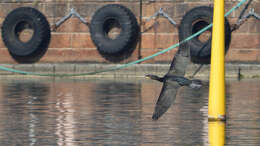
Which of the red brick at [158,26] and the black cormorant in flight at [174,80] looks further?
the red brick at [158,26]

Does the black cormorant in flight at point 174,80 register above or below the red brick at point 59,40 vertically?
below

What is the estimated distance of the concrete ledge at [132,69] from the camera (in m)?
24.3

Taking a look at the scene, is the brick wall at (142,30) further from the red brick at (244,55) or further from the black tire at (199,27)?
the black tire at (199,27)

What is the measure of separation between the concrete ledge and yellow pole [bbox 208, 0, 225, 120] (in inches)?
497

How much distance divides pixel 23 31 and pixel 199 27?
241 inches

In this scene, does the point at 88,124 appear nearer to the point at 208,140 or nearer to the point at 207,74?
the point at 208,140

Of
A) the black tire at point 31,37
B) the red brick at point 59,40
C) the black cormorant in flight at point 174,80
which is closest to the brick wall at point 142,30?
the red brick at point 59,40

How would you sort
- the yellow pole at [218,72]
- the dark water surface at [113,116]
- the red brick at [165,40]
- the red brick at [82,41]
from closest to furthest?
the dark water surface at [113,116] < the yellow pole at [218,72] < the red brick at [165,40] < the red brick at [82,41]

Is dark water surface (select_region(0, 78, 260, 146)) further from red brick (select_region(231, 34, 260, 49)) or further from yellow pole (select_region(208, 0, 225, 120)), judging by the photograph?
red brick (select_region(231, 34, 260, 49))

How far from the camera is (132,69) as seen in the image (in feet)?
82.0

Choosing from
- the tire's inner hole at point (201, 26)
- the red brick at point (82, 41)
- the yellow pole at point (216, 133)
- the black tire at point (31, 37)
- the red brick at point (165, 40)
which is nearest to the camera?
the yellow pole at point (216, 133)

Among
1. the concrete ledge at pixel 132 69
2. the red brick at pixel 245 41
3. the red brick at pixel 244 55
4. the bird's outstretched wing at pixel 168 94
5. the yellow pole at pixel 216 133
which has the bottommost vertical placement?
the yellow pole at pixel 216 133

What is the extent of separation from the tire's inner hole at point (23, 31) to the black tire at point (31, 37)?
0.07 m

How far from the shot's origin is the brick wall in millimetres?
25156
